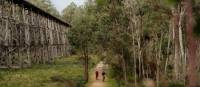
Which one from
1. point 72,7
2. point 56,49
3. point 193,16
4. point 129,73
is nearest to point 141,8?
point 129,73

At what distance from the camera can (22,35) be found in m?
34.4

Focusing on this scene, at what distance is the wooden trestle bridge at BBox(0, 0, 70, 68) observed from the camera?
30.7 metres

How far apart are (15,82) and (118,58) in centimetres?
589

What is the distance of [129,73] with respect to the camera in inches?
966

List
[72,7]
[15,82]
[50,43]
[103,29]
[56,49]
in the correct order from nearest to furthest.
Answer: [15,82] < [103,29] < [50,43] < [56,49] < [72,7]

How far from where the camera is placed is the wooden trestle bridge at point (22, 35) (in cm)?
3070

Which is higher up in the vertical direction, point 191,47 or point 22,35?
point 22,35

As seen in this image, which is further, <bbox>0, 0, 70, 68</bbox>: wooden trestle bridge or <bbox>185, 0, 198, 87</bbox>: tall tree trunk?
<bbox>0, 0, 70, 68</bbox>: wooden trestle bridge

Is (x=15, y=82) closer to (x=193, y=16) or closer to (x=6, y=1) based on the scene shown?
(x=6, y=1)

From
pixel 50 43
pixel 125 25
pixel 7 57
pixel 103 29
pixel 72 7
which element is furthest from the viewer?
pixel 72 7

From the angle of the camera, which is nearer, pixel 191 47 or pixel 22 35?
pixel 191 47

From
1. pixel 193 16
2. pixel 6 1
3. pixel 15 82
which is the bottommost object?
pixel 15 82

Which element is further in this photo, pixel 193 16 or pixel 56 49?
pixel 56 49

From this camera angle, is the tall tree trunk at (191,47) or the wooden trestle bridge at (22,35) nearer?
the tall tree trunk at (191,47)
